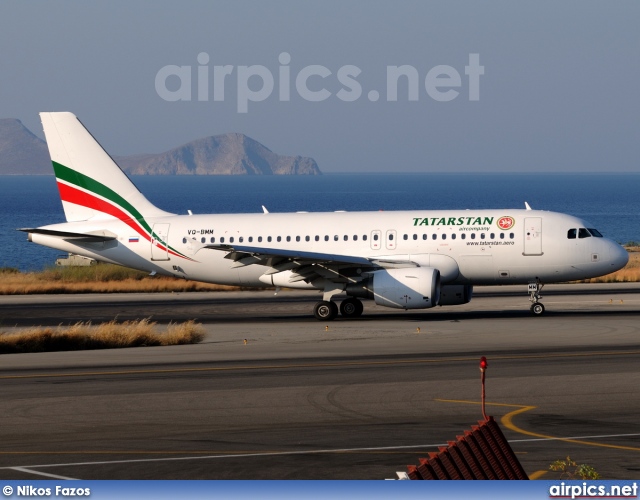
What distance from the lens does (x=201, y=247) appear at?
41.2 m

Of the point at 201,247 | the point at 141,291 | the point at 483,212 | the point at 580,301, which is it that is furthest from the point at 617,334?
the point at 141,291

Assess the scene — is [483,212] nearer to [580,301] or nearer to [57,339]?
[580,301]

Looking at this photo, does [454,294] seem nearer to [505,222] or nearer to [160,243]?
[505,222]

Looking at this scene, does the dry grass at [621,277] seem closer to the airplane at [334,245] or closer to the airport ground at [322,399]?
the airplane at [334,245]

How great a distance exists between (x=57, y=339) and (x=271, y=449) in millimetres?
17425

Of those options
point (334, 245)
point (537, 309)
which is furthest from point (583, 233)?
point (334, 245)

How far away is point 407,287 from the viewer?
1476 inches

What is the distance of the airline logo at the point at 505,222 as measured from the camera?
39.9 m

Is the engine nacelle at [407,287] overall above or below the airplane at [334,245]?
below

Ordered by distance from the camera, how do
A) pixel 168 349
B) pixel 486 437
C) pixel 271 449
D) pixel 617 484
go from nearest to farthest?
pixel 617 484 → pixel 486 437 → pixel 271 449 → pixel 168 349

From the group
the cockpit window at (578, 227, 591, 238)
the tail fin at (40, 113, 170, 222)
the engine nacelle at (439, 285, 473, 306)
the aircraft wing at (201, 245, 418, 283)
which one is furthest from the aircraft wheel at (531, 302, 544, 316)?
the tail fin at (40, 113, 170, 222)

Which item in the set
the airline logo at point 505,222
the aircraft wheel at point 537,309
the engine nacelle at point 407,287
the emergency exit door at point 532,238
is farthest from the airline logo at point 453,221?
the aircraft wheel at point 537,309

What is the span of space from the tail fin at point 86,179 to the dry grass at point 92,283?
1442 centimetres

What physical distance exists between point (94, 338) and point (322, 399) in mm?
13288
